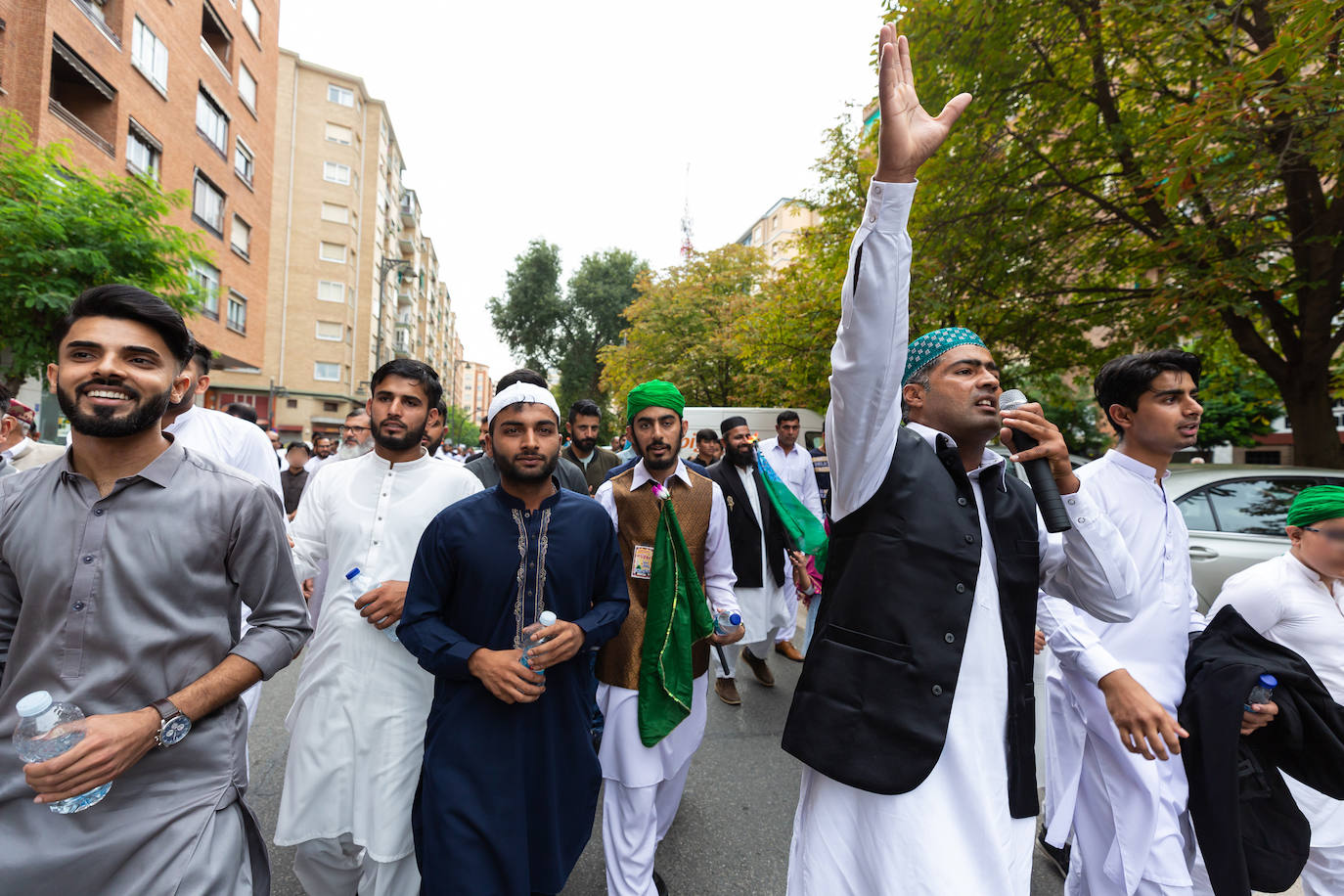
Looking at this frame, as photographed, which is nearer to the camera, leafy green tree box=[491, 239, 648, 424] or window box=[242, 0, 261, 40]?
A: window box=[242, 0, 261, 40]

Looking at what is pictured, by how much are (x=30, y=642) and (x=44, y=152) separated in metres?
10.5

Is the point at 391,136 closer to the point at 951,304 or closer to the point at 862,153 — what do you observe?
the point at 862,153

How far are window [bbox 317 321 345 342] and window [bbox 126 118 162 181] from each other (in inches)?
733

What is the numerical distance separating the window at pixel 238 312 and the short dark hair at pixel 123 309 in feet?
80.0

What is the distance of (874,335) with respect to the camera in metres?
1.55

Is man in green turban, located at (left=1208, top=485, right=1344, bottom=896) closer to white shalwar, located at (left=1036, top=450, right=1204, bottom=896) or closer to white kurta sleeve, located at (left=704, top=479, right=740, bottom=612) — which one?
white shalwar, located at (left=1036, top=450, right=1204, bottom=896)

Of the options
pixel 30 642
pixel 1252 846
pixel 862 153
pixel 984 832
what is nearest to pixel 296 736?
pixel 30 642

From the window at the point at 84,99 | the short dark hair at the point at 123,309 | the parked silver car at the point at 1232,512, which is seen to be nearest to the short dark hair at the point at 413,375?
the short dark hair at the point at 123,309

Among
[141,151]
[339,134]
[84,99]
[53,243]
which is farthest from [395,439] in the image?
[339,134]

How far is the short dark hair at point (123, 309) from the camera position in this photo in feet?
5.40

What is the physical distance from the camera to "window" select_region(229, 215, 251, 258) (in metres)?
21.9

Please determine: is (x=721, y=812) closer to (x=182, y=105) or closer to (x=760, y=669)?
(x=760, y=669)

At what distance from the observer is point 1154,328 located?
8.01 m

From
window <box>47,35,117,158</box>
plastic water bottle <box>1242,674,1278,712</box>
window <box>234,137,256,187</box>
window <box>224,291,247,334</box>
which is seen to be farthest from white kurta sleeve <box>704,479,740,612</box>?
window <box>234,137,256,187</box>
